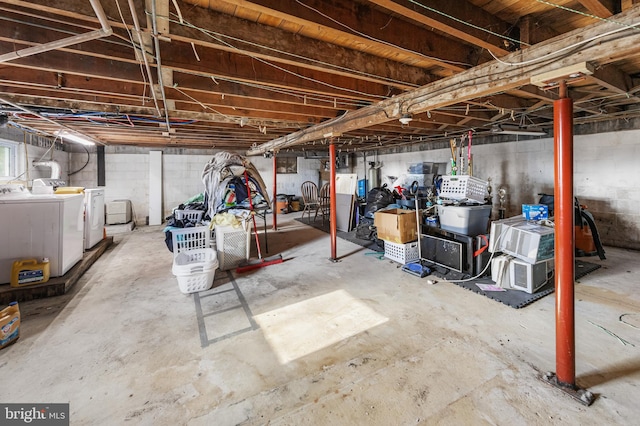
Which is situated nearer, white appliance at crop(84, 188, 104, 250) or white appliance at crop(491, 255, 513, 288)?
white appliance at crop(491, 255, 513, 288)

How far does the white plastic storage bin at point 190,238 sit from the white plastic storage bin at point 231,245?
22 centimetres

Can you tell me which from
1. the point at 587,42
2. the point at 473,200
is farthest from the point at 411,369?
the point at 473,200

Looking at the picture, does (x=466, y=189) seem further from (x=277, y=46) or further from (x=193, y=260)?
(x=193, y=260)

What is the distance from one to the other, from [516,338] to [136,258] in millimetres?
5246

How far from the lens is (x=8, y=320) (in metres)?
2.16

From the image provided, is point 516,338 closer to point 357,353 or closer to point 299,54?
point 357,353

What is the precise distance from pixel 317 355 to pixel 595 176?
19.8 ft

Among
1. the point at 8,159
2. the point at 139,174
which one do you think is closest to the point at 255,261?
the point at 8,159

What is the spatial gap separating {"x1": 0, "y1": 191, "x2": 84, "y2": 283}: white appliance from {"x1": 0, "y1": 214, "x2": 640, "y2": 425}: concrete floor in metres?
0.52

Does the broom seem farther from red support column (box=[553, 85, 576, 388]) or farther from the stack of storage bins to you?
red support column (box=[553, 85, 576, 388])

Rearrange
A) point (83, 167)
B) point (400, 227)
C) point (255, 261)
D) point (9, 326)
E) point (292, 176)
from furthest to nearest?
1. point (292, 176)
2. point (83, 167)
3. point (255, 261)
4. point (400, 227)
5. point (9, 326)

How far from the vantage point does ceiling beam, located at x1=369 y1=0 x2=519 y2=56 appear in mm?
1433

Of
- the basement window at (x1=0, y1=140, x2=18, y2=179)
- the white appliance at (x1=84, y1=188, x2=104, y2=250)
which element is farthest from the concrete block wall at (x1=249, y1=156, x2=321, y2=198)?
the basement window at (x1=0, y1=140, x2=18, y2=179)

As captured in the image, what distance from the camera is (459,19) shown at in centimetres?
163
